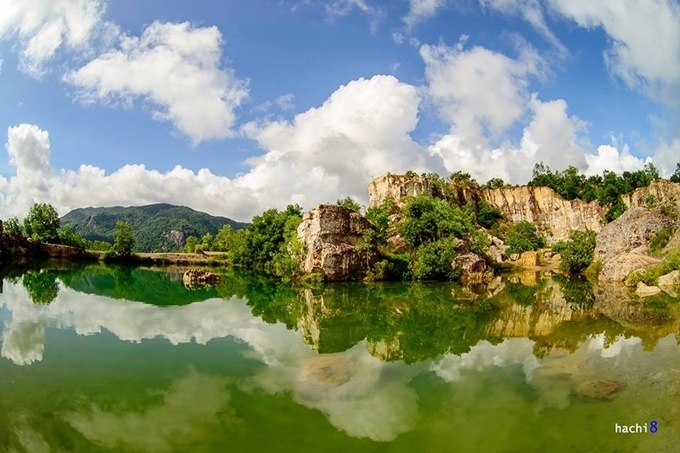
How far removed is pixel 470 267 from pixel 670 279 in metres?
16.7

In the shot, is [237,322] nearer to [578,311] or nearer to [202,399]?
[202,399]

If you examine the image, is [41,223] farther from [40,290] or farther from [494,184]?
[494,184]

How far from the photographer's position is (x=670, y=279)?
114 ft

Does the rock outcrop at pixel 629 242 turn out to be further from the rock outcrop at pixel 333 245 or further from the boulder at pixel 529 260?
the rock outcrop at pixel 333 245

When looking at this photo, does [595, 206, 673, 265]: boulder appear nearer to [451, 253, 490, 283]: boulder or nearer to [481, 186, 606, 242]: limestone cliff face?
Answer: [451, 253, 490, 283]: boulder

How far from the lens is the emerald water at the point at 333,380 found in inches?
336

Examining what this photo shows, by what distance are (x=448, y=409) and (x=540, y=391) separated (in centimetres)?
290

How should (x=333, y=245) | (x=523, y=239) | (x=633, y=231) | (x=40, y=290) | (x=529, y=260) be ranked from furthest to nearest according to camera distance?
(x=523, y=239) < (x=529, y=260) < (x=633, y=231) < (x=333, y=245) < (x=40, y=290)

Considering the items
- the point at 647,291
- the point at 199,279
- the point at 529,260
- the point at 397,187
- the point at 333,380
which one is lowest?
the point at 333,380

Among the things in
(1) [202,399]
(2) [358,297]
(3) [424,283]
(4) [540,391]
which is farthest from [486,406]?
(3) [424,283]

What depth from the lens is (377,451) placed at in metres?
8.09

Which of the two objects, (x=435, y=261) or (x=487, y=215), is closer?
(x=435, y=261)

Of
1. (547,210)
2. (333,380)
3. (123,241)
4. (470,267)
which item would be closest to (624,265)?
(470,267)

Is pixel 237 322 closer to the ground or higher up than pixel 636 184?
closer to the ground
